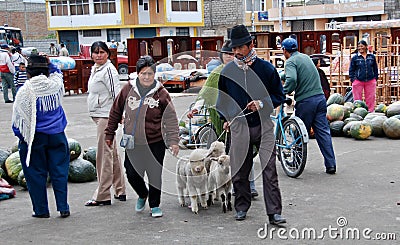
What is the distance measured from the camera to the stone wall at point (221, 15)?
2259 inches

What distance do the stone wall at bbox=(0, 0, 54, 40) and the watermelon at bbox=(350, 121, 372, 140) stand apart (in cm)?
5582

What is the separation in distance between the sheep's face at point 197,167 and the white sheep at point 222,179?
138mm

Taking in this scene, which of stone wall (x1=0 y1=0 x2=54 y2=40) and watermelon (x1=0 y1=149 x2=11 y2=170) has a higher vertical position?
stone wall (x1=0 y1=0 x2=54 y2=40)

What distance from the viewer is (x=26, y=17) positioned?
6412 centimetres

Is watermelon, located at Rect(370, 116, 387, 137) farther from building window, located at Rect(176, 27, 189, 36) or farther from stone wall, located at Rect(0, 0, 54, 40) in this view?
stone wall, located at Rect(0, 0, 54, 40)

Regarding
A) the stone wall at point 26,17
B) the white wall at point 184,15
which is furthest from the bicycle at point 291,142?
the stone wall at point 26,17

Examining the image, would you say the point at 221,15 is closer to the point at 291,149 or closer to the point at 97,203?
the point at 291,149

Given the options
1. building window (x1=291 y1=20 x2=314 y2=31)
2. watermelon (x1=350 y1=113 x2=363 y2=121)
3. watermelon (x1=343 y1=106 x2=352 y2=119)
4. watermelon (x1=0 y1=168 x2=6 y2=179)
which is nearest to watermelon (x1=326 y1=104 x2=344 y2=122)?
watermelon (x1=343 y1=106 x2=352 y2=119)

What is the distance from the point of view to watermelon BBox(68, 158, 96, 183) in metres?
8.41

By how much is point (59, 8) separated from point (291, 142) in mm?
53700

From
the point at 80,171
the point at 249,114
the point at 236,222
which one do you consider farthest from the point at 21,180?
the point at 249,114

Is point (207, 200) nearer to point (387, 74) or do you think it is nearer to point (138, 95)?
point (138, 95)

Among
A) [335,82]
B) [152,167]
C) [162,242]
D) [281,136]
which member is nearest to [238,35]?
[152,167]

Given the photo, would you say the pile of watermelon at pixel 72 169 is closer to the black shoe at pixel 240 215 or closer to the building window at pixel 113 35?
the black shoe at pixel 240 215
